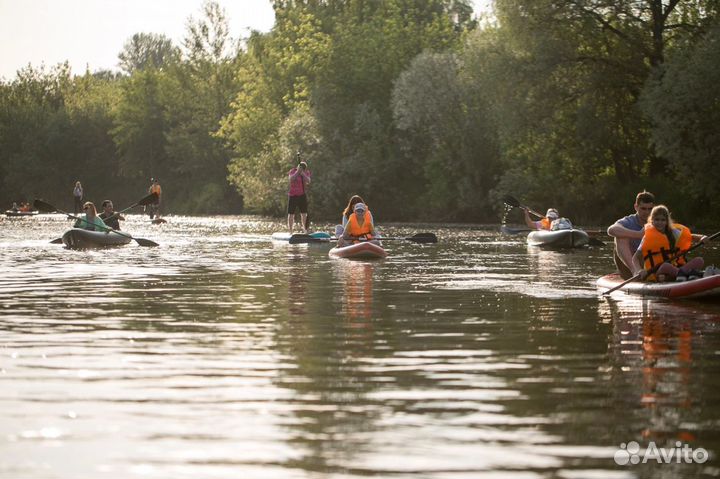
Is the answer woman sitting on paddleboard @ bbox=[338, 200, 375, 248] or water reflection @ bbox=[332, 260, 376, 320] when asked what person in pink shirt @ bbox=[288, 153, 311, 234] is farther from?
water reflection @ bbox=[332, 260, 376, 320]

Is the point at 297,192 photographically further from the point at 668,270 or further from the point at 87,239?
the point at 668,270

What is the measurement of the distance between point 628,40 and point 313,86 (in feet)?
73.3

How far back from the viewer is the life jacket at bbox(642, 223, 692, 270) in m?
15.6

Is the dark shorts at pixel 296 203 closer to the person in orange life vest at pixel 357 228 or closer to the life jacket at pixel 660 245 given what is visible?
the person in orange life vest at pixel 357 228

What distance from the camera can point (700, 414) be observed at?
24.9 ft

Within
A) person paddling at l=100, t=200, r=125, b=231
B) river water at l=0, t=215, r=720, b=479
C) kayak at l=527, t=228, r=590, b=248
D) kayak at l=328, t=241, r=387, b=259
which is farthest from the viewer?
person paddling at l=100, t=200, r=125, b=231

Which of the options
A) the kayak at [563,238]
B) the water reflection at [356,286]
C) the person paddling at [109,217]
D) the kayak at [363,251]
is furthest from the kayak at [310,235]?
the water reflection at [356,286]

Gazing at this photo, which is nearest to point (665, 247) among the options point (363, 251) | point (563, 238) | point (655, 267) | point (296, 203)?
point (655, 267)

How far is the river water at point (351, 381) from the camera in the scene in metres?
6.43

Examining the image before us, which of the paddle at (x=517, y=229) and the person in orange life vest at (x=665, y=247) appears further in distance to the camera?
the paddle at (x=517, y=229)

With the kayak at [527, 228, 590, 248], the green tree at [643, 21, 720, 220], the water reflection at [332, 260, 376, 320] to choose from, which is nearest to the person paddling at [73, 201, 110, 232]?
the water reflection at [332, 260, 376, 320]

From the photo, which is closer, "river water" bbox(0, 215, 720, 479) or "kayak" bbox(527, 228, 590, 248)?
"river water" bbox(0, 215, 720, 479)

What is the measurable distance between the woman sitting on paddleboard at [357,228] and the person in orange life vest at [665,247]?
10.1 meters

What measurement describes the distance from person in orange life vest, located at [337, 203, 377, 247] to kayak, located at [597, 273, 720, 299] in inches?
386
